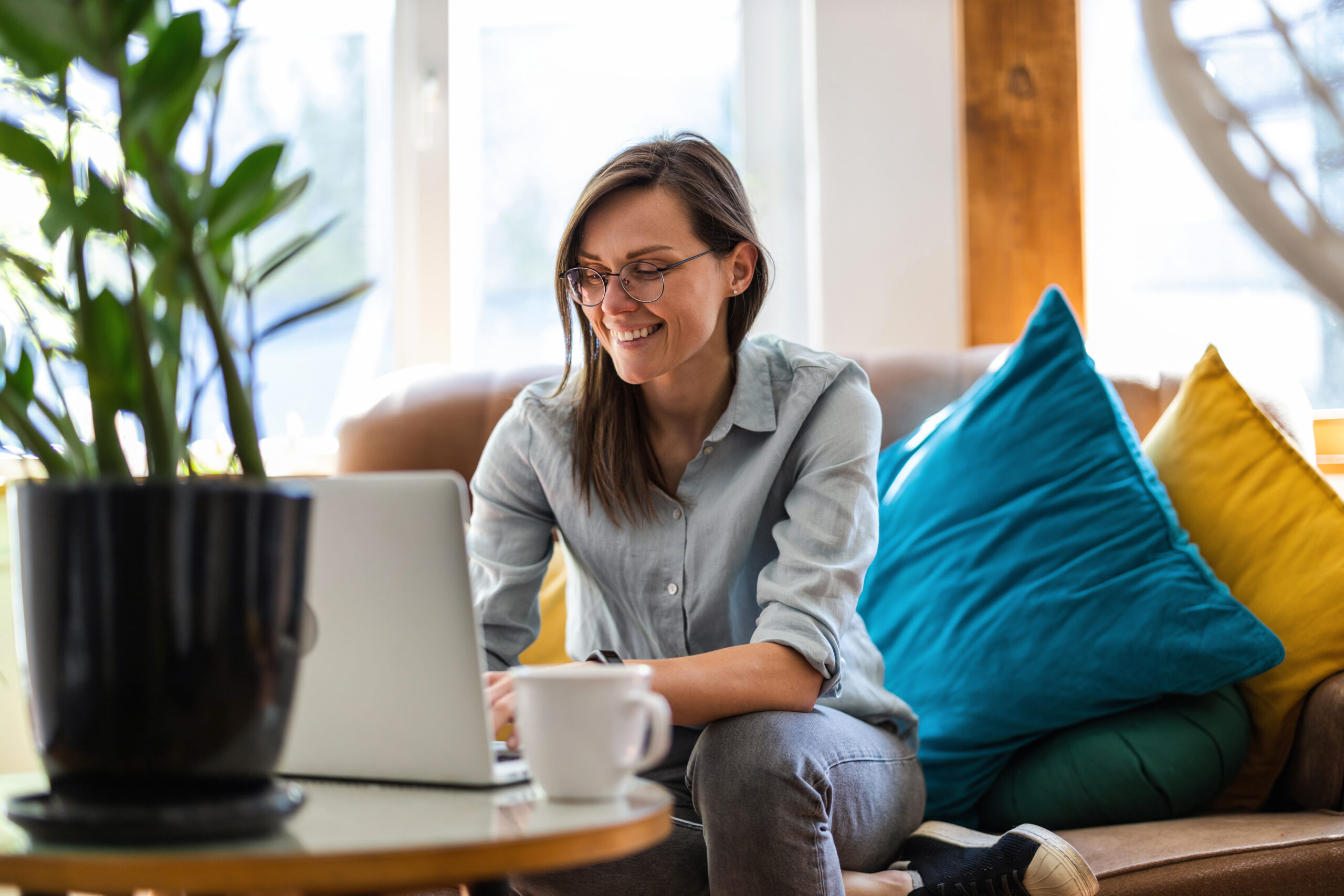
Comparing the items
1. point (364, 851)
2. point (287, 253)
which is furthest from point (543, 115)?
point (364, 851)

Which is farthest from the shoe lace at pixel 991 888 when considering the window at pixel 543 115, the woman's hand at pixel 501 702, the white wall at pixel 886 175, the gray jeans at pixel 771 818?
the window at pixel 543 115

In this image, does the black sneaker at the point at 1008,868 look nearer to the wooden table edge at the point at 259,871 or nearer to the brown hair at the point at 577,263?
the brown hair at the point at 577,263

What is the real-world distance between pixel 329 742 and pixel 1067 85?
1.89 m

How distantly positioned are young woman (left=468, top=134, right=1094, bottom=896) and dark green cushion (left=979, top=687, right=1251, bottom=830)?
5.8 inches

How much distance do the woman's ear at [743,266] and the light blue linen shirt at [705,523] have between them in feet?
0.30

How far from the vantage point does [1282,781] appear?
1284mm

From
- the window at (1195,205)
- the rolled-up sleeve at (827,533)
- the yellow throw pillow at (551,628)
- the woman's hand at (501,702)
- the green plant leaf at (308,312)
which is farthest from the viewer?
the window at (1195,205)

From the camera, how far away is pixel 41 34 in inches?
19.8

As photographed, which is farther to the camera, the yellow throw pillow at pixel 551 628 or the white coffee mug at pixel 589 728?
the yellow throw pillow at pixel 551 628

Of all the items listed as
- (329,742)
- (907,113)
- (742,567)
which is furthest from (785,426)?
(907,113)

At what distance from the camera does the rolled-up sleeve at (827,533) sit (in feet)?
3.51

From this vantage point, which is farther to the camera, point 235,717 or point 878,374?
point 878,374

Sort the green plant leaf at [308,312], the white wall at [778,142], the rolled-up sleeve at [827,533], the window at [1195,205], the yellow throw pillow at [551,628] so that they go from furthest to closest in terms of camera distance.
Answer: the white wall at [778,142] < the window at [1195,205] < the yellow throw pillow at [551,628] < the rolled-up sleeve at [827,533] < the green plant leaf at [308,312]

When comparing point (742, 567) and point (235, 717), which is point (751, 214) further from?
point (235, 717)
